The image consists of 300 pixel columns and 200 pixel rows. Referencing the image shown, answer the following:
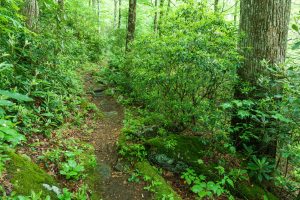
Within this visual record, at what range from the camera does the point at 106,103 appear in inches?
354

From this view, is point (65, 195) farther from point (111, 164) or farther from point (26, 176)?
point (111, 164)

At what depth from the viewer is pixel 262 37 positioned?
5121 mm

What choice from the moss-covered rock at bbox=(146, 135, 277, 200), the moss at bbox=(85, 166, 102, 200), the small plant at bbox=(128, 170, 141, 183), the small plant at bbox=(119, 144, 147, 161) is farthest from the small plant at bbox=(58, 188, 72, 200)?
the moss-covered rock at bbox=(146, 135, 277, 200)

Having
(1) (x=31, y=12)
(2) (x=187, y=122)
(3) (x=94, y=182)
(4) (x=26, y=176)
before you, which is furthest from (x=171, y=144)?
(1) (x=31, y=12)

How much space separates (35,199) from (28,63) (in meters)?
4.51

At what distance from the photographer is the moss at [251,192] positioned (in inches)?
184

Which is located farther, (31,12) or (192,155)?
(31,12)

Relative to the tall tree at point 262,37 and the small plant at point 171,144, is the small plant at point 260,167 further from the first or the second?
the small plant at point 171,144

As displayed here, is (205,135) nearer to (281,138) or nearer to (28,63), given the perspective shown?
(281,138)

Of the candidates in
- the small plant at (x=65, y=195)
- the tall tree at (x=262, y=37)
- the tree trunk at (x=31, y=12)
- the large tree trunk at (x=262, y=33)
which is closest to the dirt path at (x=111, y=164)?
the small plant at (x=65, y=195)

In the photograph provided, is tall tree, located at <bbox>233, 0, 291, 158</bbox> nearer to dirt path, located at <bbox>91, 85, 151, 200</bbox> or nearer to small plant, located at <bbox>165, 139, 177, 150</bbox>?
small plant, located at <bbox>165, 139, 177, 150</bbox>

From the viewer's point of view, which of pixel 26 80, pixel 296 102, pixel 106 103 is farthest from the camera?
pixel 106 103

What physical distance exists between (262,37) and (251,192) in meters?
3.17

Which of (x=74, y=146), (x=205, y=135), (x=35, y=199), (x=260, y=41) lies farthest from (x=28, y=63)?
(x=260, y=41)
